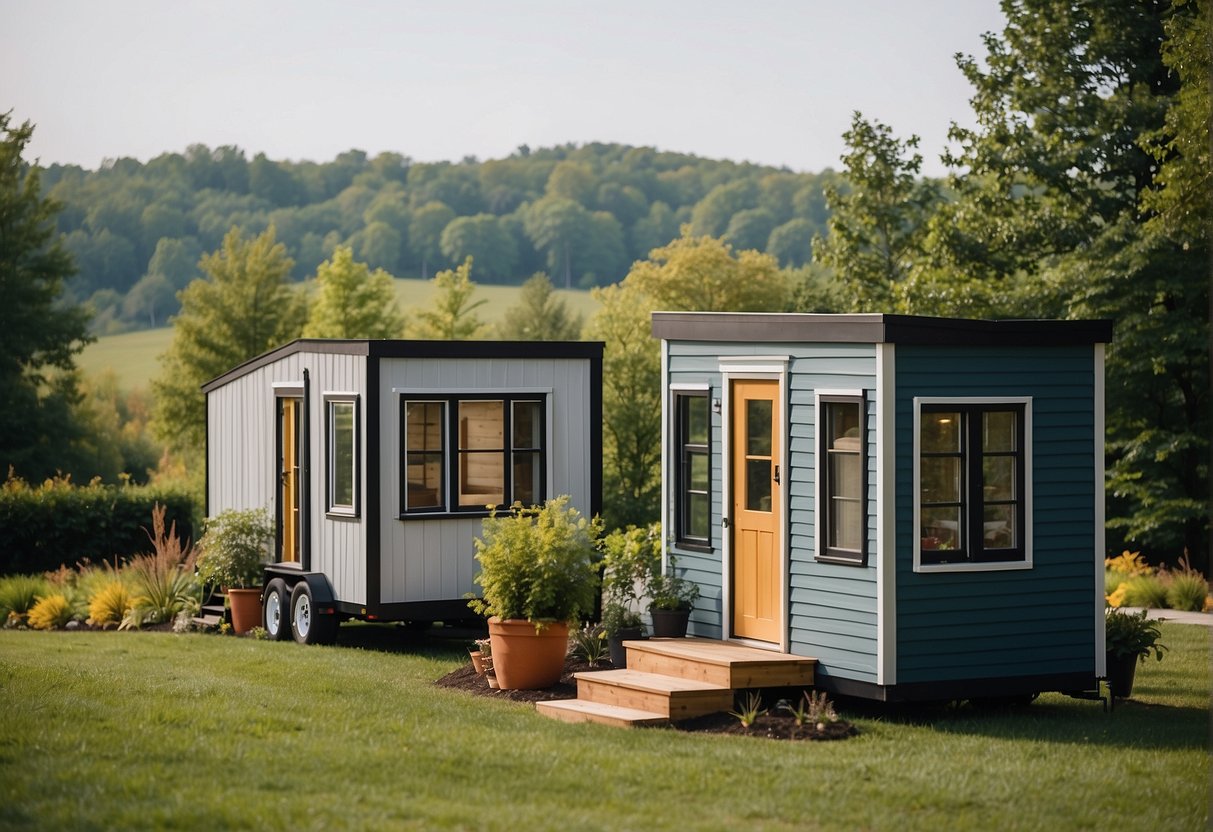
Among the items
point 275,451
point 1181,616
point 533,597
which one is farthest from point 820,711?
point 1181,616

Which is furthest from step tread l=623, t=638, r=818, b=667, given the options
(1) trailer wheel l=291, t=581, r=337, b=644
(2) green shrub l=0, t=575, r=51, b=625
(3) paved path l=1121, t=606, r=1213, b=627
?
(2) green shrub l=0, t=575, r=51, b=625

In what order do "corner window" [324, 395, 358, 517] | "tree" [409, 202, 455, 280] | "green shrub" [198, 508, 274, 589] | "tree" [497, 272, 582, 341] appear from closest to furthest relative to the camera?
"corner window" [324, 395, 358, 517]
"green shrub" [198, 508, 274, 589]
"tree" [497, 272, 582, 341]
"tree" [409, 202, 455, 280]

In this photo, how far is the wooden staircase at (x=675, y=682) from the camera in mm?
10672

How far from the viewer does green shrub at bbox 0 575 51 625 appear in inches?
744

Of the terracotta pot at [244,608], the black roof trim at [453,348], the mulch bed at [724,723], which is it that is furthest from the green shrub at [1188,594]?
the terracotta pot at [244,608]

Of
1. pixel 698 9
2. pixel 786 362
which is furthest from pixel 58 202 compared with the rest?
pixel 786 362

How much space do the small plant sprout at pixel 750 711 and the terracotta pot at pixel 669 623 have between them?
139 cm

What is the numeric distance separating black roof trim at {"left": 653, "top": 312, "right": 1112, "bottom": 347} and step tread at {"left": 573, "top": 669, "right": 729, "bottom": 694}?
2.66 m

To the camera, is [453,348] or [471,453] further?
[471,453]

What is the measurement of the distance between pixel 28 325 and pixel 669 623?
31.6 metres

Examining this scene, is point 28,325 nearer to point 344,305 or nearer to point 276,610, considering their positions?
point 344,305

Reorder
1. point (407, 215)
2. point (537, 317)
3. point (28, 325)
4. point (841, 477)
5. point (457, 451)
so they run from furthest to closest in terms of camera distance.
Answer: point (407, 215) < point (537, 317) < point (28, 325) < point (457, 451) < point (841, 477)

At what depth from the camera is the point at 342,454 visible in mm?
15273

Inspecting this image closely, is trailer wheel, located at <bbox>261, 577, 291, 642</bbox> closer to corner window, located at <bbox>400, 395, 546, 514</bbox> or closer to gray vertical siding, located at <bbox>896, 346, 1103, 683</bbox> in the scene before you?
corner window, located at <bbox>400, 395, 546, 514</bbox>
